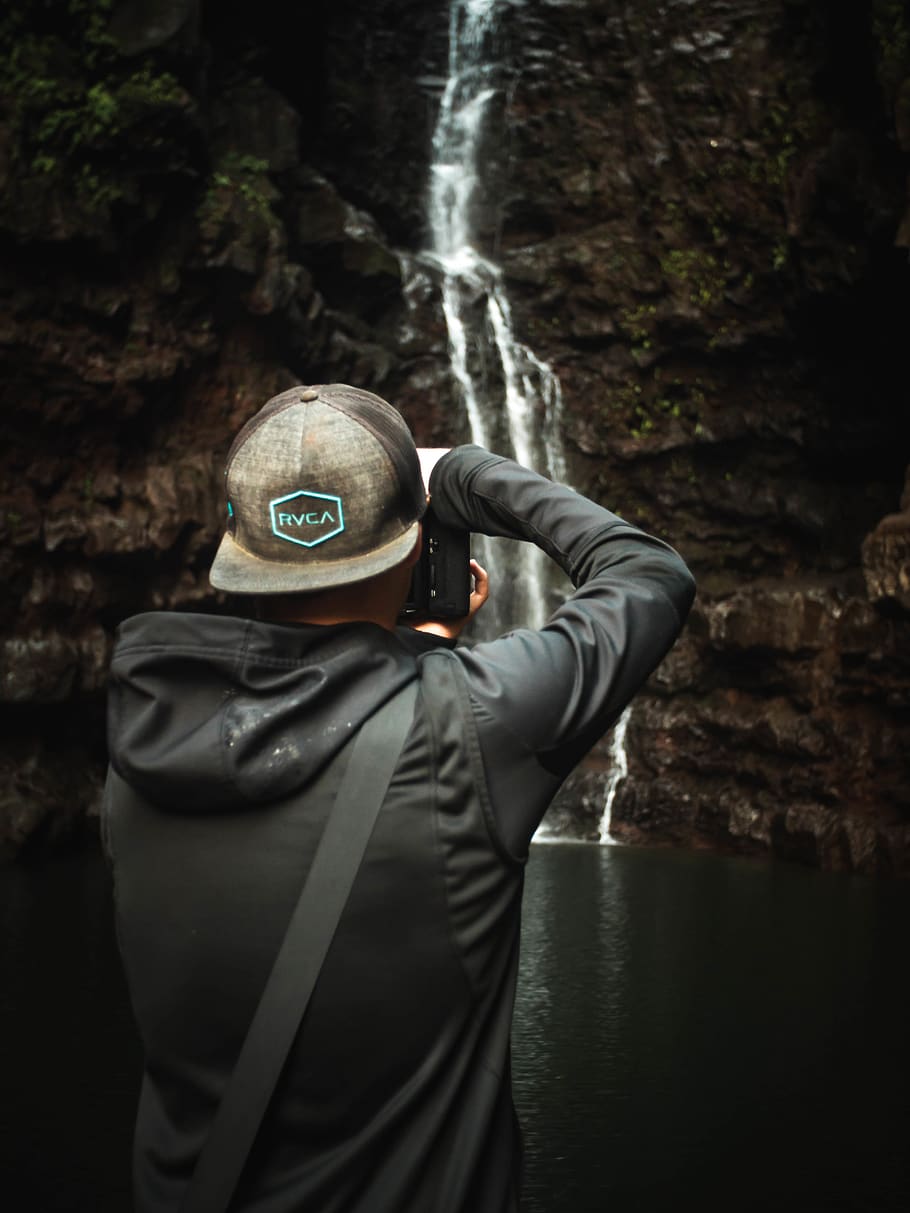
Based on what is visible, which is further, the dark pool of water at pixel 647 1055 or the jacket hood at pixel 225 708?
the dark pool of water at pixel 647 1055

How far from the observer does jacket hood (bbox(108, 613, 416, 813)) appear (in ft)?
3.91

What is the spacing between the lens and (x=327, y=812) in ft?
3.99

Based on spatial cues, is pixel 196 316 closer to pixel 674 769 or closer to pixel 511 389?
pixel 511 389

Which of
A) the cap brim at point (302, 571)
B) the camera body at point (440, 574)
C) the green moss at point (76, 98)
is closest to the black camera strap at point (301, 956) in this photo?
the cap brim at point (302, 571)

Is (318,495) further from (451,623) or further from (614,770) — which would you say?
(614,770)

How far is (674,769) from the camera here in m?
11.8

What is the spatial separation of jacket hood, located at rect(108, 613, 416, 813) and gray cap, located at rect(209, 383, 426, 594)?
0.08 m

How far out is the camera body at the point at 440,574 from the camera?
1497 mm

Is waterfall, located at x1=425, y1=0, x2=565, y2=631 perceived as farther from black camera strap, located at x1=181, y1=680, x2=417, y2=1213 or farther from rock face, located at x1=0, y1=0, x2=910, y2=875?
black camera strap, located at x1=181, y1=680, x2=417, y2=1213

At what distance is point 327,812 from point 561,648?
0.27 metres

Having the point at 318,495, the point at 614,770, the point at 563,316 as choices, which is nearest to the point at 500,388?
the point at 563,316

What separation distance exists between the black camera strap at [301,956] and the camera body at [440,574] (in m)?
0.31

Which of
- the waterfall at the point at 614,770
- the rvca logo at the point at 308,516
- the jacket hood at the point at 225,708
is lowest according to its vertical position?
the waterfall at the point at 614,770

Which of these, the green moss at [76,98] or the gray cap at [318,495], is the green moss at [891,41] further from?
the gray cap at [318,495]
